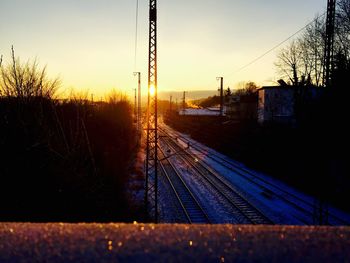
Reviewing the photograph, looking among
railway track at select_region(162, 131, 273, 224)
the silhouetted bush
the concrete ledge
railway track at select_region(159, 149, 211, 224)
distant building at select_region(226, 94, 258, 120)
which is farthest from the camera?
distant building at select_region(226, 94, 258, 120)

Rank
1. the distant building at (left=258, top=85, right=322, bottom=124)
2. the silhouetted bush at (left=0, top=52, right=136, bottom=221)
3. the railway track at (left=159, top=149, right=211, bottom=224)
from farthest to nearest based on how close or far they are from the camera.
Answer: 1. the distant building at (left=258, top=85, right=322, bottom=124)
2. the railway track at (left=159, top=149, right=211, bottom=224)
3. the silhouetted bush at (left=0, top=52, right=136, bottom=221)

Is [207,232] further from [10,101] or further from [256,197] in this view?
[256,197]

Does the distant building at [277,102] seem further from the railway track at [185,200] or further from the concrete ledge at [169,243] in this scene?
the concrete ledge at [169,243]

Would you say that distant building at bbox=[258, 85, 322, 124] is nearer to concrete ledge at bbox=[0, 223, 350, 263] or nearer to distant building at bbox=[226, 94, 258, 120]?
distant building at bbox=[226, 94, 258, 120]

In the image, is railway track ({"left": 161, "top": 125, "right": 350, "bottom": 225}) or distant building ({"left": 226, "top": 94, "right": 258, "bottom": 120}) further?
distant building ({"left": 226, "top": 94, "right": 258, "bottom": 120})

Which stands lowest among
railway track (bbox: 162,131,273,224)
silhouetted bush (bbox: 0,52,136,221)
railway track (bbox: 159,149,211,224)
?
railway track (bbox: 159,149,211,224)

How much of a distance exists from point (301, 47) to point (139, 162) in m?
25.3

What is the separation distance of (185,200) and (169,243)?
1875cm

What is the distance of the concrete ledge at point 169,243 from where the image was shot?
0.95 meters

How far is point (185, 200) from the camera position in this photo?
19.4 metres

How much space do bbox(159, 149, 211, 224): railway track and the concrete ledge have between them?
46.8ft

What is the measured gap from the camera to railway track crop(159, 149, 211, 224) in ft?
53.2

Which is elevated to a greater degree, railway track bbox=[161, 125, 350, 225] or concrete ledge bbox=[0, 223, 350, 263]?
concrete ledge bbox=[0, 223, 350, 263]

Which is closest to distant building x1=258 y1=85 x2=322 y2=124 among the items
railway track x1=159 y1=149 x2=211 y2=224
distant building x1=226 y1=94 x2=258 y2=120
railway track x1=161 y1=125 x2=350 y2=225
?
distant building x1=226 y1=94 x2=258 y2=120
